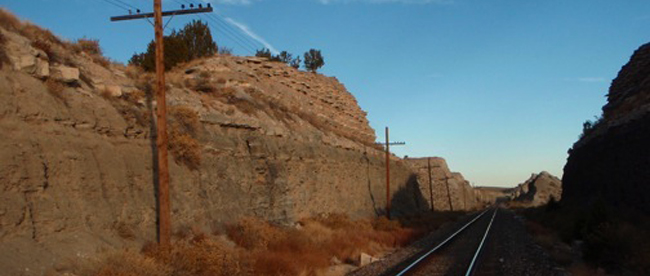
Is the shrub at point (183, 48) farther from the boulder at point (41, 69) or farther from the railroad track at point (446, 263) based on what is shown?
the railroad track at point (446, 263)

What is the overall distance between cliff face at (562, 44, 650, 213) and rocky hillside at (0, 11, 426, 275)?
16.7 meters

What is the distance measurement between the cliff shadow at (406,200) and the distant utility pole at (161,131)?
103 feet

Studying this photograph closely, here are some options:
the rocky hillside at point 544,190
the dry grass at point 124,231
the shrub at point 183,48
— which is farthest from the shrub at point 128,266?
the rocky hillside at point 544,190

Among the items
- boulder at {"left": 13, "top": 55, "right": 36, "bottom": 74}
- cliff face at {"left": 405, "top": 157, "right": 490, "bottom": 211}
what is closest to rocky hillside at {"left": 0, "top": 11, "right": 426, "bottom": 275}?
boulder at {"left": 13, "top": 55, "right": 36, "bottom": 74}

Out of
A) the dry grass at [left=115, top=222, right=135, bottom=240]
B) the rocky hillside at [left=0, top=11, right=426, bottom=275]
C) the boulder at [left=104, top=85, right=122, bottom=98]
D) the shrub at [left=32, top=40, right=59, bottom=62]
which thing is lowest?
the dry grass at [left=115, top=222, right=135, bottom=240]

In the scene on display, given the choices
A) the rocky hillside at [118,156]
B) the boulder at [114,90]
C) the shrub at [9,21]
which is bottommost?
the rocky hillside at [118,156]

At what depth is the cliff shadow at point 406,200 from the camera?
45197mm

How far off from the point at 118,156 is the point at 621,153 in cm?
2887

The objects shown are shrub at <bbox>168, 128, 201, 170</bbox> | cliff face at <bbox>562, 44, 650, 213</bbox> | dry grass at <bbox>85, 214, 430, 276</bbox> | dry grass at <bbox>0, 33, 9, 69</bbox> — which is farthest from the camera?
cliff face at <bbox>562, 44, 650, 213</bbox>

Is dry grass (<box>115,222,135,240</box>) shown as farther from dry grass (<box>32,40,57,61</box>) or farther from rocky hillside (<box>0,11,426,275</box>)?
dry grass (<box>32,40,57,61</box>)

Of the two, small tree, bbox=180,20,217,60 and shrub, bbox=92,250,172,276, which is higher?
small tree, bbox=180,20,217,60

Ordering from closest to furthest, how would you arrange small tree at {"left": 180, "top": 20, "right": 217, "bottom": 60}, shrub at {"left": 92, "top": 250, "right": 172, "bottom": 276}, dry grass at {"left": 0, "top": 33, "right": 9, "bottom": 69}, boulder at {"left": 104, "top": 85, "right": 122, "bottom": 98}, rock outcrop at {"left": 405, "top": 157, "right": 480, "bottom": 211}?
1. shrub at {"left": 92, "top": 250, "right": 172, "bottom": 276}
2. dry grass at {"left": 0, "top": 33, "right": 9, "bottom": 69}
3. boulder at {"left": 104, "top": 85, "right": 122, "bottom": 98}
4. small tree at {"left": 180, "top": 20, "right": 217, "bottom": 60}
5. rock outcrop at {"left": 405, "top": 157, "right": 480, "bottom": 211}

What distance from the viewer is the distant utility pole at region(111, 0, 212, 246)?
12.8 meters

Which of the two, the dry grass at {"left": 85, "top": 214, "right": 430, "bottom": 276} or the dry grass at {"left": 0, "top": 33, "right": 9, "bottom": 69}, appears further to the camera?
the dry grass at {"left": 0, "top": 33, "right": 9, "bottom": 69}
